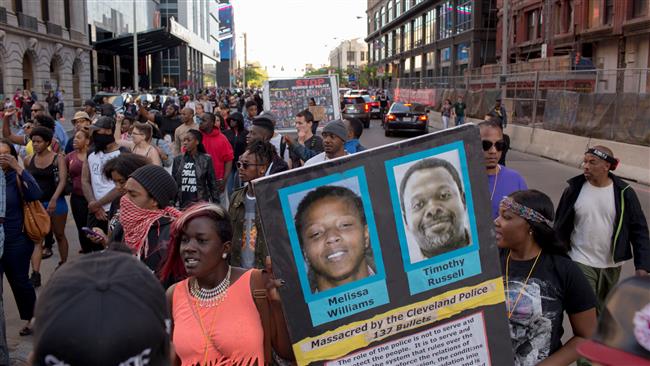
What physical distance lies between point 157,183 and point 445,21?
59.8 meters

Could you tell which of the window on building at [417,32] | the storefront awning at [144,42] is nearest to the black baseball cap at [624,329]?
the storefront awning at [144,42]

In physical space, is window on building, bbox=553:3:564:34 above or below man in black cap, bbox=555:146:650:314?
above

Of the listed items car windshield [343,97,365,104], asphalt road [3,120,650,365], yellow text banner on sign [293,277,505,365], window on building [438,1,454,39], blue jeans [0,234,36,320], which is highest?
window on building [438,1,454,39]

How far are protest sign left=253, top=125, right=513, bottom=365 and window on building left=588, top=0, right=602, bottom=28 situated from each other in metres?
33.1

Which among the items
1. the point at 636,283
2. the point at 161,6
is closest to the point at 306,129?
the point at 636,283

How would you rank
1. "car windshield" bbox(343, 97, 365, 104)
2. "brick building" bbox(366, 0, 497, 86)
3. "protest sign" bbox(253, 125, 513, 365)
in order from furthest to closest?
"brick building" bbox(366, 0, 497, 86) → "car windshield" bbox(343, 97, 365, 104) → "protest sign" bbox(253, 125, 513, 365)

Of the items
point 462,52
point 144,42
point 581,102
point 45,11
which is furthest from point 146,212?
point 462,52

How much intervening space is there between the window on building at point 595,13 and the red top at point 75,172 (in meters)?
30.4

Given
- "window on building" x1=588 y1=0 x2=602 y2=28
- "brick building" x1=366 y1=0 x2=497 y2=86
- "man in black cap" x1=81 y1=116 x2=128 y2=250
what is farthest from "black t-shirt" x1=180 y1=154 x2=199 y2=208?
"brick building" x1=366 y1=0 x2=497 y2=86

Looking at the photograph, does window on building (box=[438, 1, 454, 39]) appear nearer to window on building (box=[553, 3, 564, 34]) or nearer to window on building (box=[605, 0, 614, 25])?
window on building (box=[553, 3, 564, 34])

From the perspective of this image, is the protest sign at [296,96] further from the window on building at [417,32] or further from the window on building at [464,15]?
the window on building at [417,32]

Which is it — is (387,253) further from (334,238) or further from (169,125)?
(169,125)

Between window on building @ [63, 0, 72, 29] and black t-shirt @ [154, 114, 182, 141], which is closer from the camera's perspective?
black t-shirt @ [154, 114, 182, 141]

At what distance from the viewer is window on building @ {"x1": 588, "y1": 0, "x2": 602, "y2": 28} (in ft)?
106
